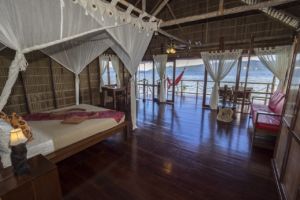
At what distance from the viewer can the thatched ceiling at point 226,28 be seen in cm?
400

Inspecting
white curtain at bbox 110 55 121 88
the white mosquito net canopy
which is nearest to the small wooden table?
white curtain at bbox 110 55 121 88

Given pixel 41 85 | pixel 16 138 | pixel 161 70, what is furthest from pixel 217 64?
pixel 41 85

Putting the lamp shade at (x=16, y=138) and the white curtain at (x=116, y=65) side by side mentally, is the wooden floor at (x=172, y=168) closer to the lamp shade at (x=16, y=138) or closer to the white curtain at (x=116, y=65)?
the lamp shade at (x=16, y=138)

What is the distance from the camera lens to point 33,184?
1.23 m

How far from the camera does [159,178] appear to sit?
6.59 ft

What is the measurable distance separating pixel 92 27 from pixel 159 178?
7.02ft

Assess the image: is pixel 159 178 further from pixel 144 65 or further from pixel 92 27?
pixel 144 65

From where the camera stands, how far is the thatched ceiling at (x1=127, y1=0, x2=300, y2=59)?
4004 millimetres

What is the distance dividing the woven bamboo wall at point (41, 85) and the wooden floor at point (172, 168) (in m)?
2.93

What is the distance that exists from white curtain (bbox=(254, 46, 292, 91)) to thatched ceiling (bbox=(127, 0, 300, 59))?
7.3 inches

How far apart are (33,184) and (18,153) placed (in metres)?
0.28

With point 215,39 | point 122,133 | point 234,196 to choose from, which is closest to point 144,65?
point 215,39

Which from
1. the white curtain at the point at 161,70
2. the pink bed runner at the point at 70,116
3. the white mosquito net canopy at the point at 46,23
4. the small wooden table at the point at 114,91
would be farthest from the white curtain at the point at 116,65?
the white mosquito net canopy at the point at 46,23

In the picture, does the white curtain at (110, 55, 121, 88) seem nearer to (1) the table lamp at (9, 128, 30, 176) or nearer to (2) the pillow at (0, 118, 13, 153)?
(2) the pillow at (0, 118, 13, 153)
